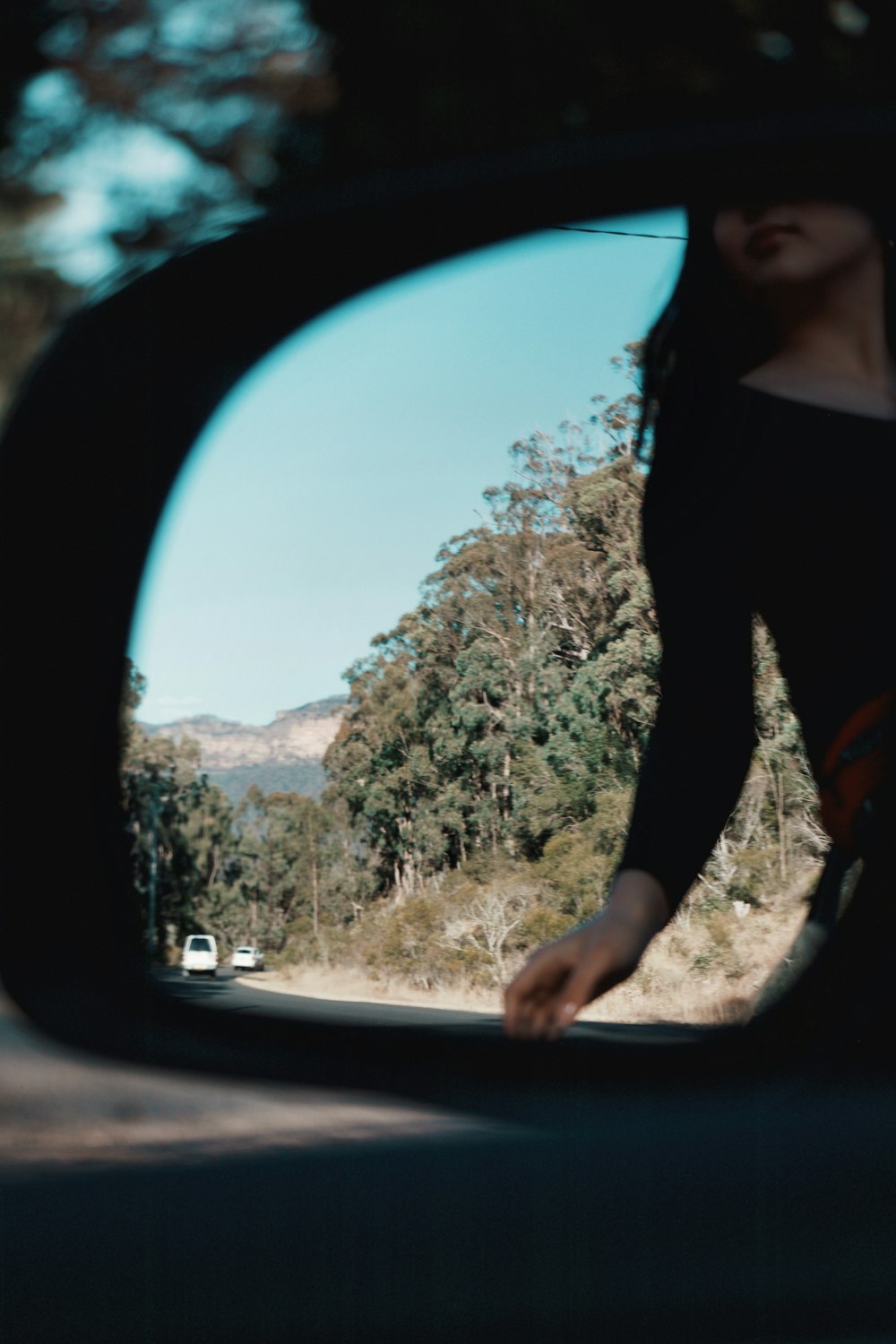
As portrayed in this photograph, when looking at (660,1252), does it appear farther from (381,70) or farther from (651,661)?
(381,70)

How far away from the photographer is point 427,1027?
42.9 inches

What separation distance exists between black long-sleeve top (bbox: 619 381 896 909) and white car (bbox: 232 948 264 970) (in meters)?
0.31

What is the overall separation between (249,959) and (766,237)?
659 mm

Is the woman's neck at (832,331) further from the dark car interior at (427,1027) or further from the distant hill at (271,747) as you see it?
the distant hill at (271,747)

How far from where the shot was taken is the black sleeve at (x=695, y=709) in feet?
3.12

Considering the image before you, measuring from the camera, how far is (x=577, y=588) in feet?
3.75

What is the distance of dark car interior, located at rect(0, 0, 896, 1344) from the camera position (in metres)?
1.05

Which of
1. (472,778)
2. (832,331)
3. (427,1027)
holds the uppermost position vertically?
(832,331)

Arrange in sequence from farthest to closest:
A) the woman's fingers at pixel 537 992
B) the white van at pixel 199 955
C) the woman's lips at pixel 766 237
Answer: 1. the white van at pixel 199 955
2. the woman's lips at pixel 766 237
3. the woman's fingers at pixel 537 992

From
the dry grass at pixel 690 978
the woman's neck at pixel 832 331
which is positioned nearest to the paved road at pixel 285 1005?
the dry grass at pixel 690 978

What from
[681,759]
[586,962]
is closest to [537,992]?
[586,962]

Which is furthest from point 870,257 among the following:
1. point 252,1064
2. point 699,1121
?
point 699,1121

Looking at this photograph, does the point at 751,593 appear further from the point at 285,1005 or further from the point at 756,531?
the point at 285,1005

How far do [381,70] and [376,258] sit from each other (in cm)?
603
